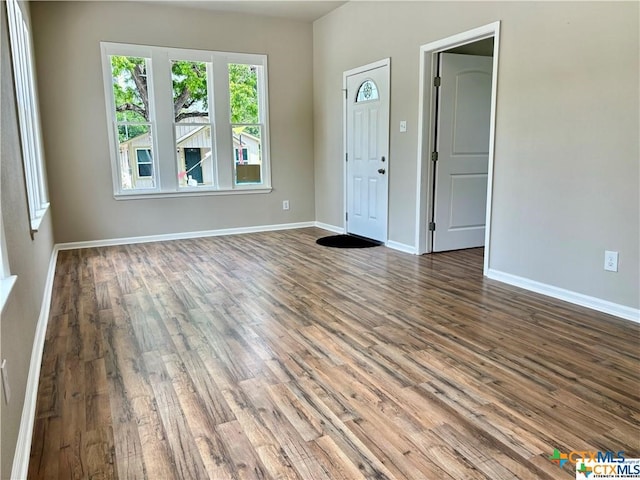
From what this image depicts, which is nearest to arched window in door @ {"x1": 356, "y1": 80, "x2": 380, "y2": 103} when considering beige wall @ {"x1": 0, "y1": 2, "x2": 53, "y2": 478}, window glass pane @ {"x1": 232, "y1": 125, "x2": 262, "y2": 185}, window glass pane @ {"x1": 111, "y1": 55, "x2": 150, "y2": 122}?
window glass pane @ {"x1": 232, "y1": 125, "x2": 262, "y2": 185}

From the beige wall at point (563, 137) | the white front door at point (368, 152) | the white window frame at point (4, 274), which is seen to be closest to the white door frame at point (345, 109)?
the white front door at point (368, 152)

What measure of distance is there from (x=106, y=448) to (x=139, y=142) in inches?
184

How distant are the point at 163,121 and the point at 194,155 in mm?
586

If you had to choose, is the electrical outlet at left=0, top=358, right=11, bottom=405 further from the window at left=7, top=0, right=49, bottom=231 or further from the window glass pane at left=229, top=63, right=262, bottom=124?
the window glass pane at left=229, top=63, right=262, bottom=124

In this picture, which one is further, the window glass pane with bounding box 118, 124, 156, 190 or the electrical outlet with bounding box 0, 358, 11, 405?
the window glass pane with bounding box 118, 124, 156, 190

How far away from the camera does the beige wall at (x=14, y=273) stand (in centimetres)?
152

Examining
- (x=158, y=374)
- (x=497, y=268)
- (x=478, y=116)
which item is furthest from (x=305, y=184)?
(x=158, y=374)

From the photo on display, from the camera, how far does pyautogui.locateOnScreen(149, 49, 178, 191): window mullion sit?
5570 mm

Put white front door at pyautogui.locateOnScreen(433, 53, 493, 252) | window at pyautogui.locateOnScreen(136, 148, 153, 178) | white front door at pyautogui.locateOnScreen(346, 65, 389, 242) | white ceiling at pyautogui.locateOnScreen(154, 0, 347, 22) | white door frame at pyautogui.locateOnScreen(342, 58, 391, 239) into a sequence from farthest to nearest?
window at pyautogui.locateOnScreen(136, 148, 153, 178) → white ceiling at pyautogui.locateOnScreen(154, 0, 347, 22) → white front door at pyautogui.locateOnScreen(346, 65, 389, 242) → white door frame at pyautogui.locateOnScreen(342, 58, 391, 239) → white front door at pyautogui.locateOnScreen(433, 53, 493, 252)

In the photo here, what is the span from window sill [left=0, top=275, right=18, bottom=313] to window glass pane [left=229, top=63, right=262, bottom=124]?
15.6ft

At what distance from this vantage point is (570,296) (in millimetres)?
3311

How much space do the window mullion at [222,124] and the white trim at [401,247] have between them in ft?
7.93

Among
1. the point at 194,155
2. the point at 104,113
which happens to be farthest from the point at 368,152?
the point at 104,113

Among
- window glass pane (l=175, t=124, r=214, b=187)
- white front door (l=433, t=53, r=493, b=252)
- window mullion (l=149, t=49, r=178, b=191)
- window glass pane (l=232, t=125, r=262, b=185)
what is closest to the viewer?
white front door (l=433, t=53, r=493, b=252)
